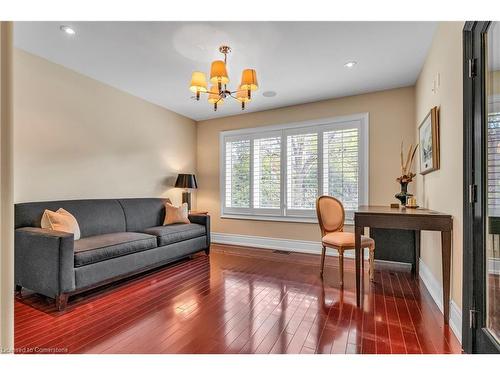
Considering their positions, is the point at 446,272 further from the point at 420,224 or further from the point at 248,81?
the point at 248,81

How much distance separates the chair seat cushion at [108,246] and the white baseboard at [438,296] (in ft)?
9.87

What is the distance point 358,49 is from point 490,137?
5.57 feet

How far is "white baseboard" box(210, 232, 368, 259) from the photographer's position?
4293 millimetres

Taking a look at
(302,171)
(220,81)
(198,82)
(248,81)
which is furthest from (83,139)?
(302,171)

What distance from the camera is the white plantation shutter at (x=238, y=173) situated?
496 centimetres

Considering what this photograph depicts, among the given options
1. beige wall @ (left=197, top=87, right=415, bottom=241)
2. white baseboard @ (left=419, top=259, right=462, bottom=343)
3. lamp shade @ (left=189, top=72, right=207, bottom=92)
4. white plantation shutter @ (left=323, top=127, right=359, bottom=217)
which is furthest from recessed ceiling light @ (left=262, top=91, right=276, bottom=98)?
white baseboard @ (left=419, top=259, right=462, bottom=343)

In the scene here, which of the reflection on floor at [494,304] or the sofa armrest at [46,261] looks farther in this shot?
the sofa armrest at [46,261]

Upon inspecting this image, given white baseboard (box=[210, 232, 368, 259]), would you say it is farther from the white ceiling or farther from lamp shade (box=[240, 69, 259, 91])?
lamp shade (box=[240, 69, 259, 91])

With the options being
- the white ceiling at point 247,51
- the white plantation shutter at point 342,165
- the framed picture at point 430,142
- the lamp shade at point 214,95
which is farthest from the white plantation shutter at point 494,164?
the white plantation shutter at point 342,165

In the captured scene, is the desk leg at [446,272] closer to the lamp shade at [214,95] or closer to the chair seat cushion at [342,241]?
the chair seat cushion at [342,241]

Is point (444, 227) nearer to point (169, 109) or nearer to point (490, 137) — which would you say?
point (490, 137)

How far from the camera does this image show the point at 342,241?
280 centimetres

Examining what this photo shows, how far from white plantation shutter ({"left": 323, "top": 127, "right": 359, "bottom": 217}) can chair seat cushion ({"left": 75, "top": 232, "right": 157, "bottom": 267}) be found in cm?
282
